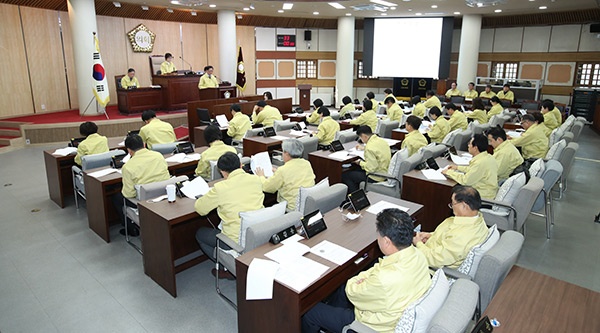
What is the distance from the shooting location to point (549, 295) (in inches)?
97.1

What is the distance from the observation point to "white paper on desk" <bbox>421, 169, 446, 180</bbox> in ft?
15.6

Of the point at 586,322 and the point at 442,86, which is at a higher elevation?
the point at 442,86

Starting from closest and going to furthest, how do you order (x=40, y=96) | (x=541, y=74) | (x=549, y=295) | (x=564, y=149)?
(x=549, y=295), (x=564, y=149), (x=40, y=96), (x=541, y=74)

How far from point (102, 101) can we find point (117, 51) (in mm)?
3395

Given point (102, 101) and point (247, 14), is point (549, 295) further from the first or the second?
point (247, 14)

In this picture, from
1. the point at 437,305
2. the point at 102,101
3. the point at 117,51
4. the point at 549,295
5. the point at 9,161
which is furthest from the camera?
the point at 117,51

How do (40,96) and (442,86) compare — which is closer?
(40,96)

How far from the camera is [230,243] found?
3.28m

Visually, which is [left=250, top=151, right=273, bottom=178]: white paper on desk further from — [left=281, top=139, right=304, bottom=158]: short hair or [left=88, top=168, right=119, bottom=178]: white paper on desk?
[left=88, top=168, right=119, bottom=178]: white paper on desk

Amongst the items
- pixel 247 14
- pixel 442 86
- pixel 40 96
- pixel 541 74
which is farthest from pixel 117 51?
pixel 541 74

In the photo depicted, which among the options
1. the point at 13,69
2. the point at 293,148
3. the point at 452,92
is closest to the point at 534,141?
the point at 293,148

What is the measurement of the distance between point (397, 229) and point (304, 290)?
2.24ft

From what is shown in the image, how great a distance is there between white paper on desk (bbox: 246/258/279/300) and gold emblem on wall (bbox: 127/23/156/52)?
12.7m

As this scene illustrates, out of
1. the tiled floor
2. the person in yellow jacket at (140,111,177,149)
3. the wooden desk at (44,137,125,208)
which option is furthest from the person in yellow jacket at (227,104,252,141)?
the tiled floor
